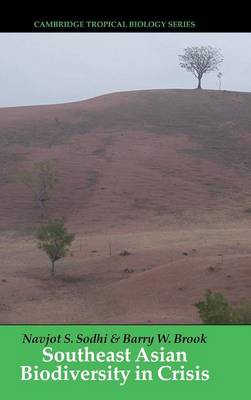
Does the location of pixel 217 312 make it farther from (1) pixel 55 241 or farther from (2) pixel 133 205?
(2) pixel 133 205

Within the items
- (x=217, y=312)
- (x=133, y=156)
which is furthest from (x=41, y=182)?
(x=217, y=312)

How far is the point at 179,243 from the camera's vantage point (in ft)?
70.5

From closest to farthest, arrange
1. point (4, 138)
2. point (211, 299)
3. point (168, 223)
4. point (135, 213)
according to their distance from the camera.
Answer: point (211, 299), point (168, 223), point (135, 213), point (4, 138)

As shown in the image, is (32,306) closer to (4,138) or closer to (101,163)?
(101,163)

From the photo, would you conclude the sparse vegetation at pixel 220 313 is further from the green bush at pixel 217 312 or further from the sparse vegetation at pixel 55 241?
the sparse vegetation at pixel 55 241

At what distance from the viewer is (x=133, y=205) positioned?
100 feet

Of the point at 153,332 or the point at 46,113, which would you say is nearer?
the point at 153,332

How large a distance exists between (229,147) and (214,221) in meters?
16.7

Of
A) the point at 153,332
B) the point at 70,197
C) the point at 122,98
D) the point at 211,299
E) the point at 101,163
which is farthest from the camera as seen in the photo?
the point at 122,98

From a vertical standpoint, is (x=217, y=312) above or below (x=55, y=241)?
below

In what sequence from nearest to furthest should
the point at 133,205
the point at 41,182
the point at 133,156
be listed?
the point at 133,205
the point at 41,182
the point at 133,156

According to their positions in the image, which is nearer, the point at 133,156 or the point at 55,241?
the point at 55,241

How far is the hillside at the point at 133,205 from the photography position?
46.6 feet
